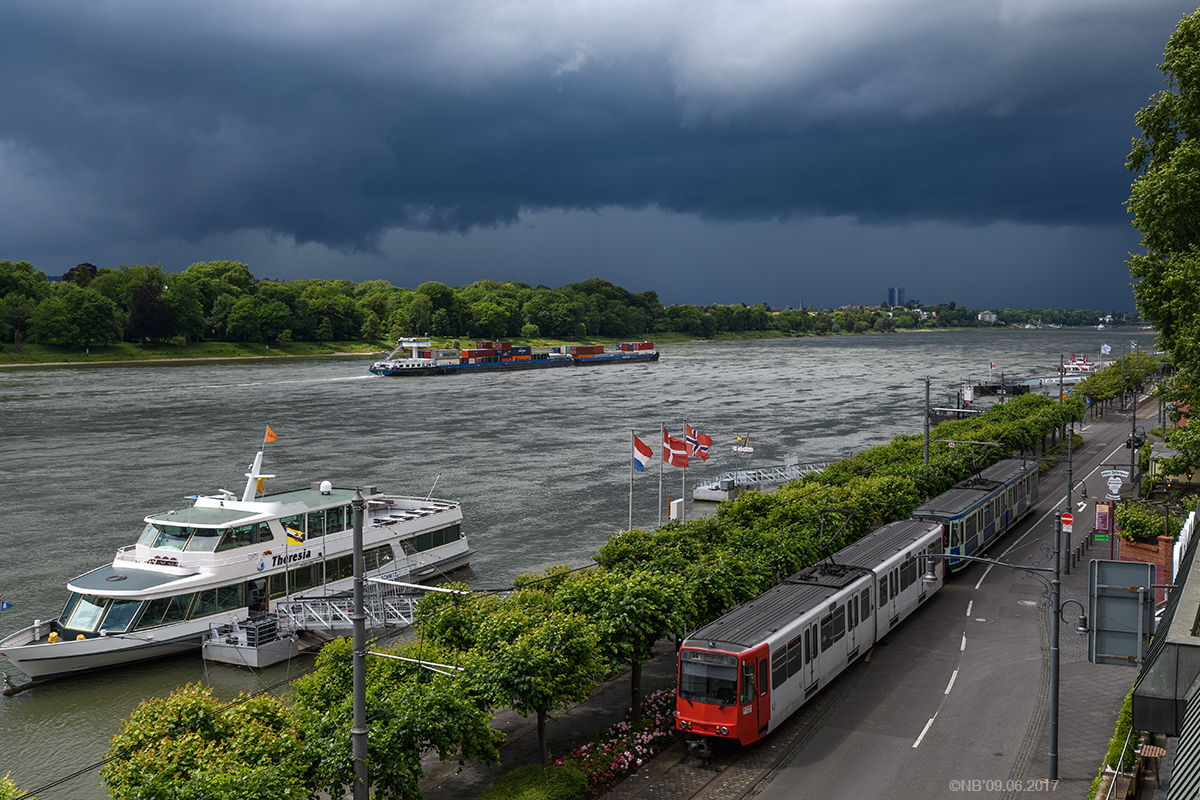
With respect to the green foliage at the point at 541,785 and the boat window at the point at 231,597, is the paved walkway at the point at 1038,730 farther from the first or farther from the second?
the boat window at the point at 231,597

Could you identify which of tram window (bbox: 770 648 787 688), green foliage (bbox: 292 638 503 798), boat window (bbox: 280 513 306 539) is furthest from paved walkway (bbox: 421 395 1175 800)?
boat window (bbox: 280 513 306 539)

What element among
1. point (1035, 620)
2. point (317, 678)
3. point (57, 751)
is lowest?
point (57, 751)

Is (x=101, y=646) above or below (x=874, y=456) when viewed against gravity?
below

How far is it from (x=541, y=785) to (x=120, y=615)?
69.1 ft

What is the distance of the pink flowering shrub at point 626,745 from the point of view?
21547mm

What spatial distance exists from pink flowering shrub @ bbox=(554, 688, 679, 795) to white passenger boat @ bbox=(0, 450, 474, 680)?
1822cm

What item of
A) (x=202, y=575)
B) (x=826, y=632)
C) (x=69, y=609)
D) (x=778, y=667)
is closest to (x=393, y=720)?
(x=778, y=667)

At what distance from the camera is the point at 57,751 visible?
28.1 meters

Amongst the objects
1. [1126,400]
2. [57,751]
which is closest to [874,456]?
[57,751]

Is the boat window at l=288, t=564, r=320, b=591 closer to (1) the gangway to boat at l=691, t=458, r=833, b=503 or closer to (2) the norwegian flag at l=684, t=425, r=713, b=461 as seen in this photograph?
(2) the norwegian flag at l=684, t=425, r=713, b=461

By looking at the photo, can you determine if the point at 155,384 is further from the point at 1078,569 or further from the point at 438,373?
the point at 1078,569

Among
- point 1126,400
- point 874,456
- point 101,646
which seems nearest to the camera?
point 101,646

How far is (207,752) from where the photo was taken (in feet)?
54.5

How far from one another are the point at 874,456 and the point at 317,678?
42019mm
